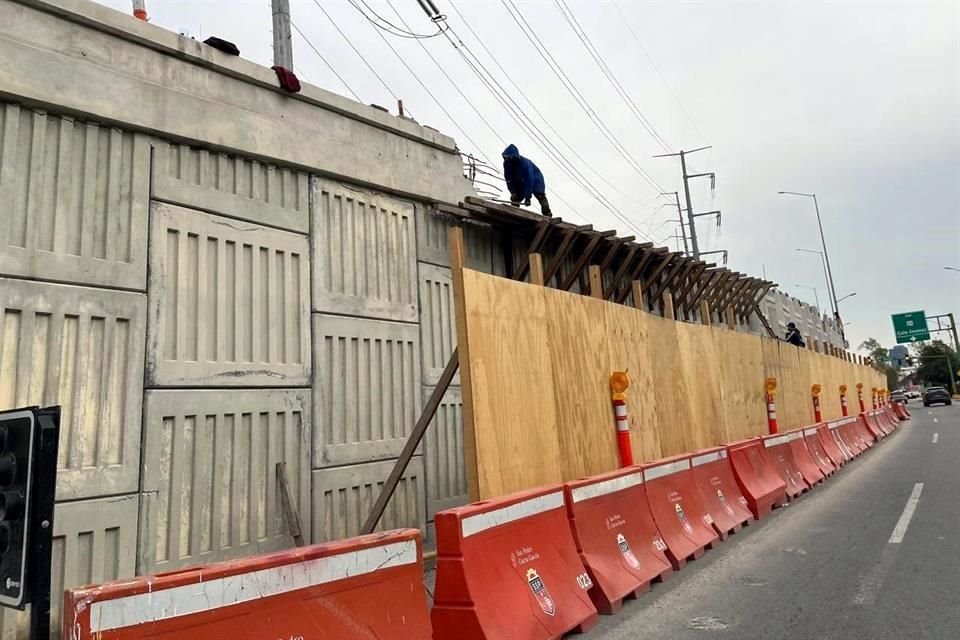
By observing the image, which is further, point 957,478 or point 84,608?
point 957,478

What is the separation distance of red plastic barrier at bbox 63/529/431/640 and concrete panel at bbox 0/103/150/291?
2.88m

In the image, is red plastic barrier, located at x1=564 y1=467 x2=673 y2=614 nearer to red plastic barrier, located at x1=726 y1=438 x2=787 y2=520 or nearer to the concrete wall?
the concrete wall

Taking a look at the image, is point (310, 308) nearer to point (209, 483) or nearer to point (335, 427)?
point (335, 427)

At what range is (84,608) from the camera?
2.27 meters

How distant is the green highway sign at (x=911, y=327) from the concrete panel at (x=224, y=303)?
6660cm

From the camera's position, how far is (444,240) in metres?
8.00

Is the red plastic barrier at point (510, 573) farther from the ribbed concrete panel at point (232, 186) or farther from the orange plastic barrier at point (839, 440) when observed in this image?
the orange plastic barrier at point (839, 440)

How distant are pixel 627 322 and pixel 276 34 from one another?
16.9ft

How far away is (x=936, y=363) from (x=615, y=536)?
115285 millimetres

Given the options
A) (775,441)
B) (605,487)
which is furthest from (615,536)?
(775,441)

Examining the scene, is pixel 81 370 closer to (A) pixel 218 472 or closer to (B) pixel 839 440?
(A) pixel 218 472

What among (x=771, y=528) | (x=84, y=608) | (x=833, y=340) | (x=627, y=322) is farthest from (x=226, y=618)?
(x=833, y=340)

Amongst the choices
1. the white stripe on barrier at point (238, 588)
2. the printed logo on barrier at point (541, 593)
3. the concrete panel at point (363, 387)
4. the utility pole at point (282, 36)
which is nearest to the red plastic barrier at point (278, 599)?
the white stripe on barrier at point (238, 588)

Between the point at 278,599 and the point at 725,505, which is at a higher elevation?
the point at 278,599
